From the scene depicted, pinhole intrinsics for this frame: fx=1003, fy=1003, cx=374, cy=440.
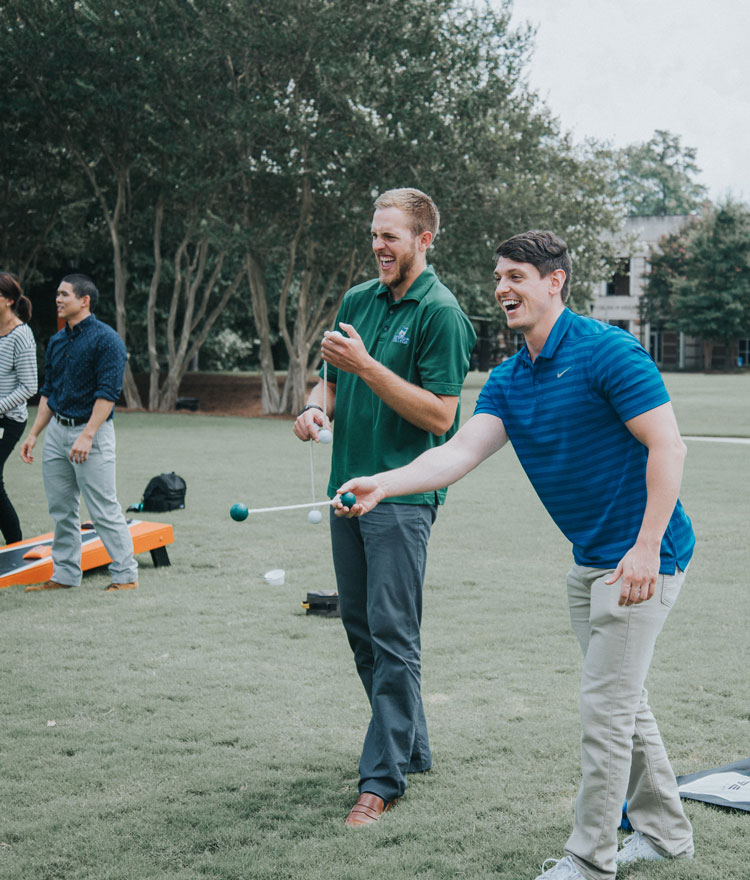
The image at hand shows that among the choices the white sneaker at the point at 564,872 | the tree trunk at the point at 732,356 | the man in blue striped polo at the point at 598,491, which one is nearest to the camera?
the man in blue striped polo at the point at 598,491

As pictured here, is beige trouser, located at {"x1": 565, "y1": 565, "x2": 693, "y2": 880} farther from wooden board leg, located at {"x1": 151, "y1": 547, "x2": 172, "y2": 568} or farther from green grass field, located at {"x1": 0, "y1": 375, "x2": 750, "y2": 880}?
wooden board leg, located at {"x1": 151, "y1": 547, "x2": 172, "y2": 568}

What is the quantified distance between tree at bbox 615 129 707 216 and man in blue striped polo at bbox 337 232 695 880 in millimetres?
89443

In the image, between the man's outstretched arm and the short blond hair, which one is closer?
the man's outstretched arm

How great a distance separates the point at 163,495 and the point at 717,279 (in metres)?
52.0

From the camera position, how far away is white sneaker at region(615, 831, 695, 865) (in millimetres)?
3320

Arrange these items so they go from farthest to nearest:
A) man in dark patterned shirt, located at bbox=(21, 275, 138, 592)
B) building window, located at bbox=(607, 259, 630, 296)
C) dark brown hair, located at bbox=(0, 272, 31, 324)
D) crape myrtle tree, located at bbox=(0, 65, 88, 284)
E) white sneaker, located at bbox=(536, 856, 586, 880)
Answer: building window, located at bbox=(607, 259, 630, 296) < crape myrtle tree, located at bbox=(0, 65, 88, 284) < dark brown hair, located at bbox=(0, 272, 31, 324) < man in dark patterned shirt, located at bbox=(21, 275, 138, 592) < white sneaker, located at bbox=(536, 856, 586, 880)

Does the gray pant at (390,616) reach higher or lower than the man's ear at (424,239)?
lower

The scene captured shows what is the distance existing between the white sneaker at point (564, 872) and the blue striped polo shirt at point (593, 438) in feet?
3.02

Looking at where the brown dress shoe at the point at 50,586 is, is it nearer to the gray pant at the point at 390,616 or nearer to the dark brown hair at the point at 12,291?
the dark brown hair at the point at 12,291

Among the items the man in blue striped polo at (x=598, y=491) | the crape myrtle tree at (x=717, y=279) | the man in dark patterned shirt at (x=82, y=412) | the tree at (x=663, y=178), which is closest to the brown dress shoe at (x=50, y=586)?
the man in dark patterned shirt at (x=82, y=412)

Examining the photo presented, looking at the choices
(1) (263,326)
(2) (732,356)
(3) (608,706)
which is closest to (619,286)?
(2) (732,356)

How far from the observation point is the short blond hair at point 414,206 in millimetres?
3604

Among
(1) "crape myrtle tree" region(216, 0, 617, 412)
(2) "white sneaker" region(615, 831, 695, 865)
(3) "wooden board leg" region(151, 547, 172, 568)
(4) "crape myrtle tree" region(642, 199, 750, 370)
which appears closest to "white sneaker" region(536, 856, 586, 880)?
(2) "white sneaker" region(615, 831, 695, 865)

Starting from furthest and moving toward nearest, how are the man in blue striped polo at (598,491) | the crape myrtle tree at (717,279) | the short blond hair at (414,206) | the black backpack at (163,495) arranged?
the crape myrtle tree at (717,279) → the black backpack at (163,495) → the short blond hair at (414,206) → the man in blue striped polo at (598,491)
